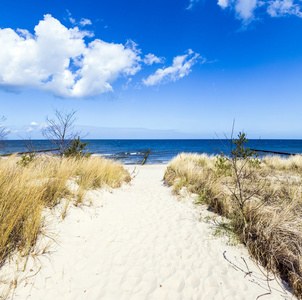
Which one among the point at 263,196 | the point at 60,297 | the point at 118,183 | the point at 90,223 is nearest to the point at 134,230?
the point at 90,223

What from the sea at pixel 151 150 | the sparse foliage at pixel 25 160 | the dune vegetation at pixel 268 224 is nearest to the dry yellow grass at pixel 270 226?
the dune vegetation at pixel 268 224

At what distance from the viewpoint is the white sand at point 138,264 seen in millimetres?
2328

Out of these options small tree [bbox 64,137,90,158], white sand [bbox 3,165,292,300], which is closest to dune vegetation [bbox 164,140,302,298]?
white sand [bbox 3,165,292,300]

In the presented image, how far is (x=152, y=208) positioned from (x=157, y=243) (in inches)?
81.1

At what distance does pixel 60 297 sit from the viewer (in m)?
2.15

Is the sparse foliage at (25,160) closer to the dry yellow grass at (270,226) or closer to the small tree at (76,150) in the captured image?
the small tree at (76,150)

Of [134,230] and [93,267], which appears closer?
[93,267]

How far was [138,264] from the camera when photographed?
2.89 m

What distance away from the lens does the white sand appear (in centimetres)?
233

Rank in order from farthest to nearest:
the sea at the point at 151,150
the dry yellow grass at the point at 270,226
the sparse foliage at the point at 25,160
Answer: the sea at the point at 151,150
the sparse foliage at the point at 25,160
the dry yellow grass at the point at 270,226

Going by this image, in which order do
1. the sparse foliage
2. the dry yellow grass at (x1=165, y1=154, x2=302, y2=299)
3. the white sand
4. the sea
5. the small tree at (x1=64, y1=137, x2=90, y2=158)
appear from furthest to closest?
the sea → the small tree at (x1=64, y1=137, x2=90, y2=158) → the sparse foliage → the dry yellow grass at (x1=165, y1=154, x2=302, y2=299) → the white sand

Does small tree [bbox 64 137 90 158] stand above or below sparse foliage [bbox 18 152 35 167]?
above

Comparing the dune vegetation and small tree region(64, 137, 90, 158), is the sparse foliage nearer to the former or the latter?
small tree region(64, 137, 90, 158)

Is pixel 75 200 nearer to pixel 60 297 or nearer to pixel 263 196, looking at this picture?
pixel 60 297
